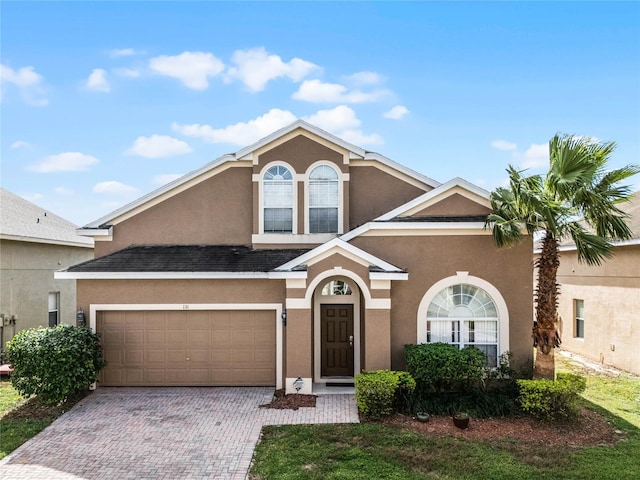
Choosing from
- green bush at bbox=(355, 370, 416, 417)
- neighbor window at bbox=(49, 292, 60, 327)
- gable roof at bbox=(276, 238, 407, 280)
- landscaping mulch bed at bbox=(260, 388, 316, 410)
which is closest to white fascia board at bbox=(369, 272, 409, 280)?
gable roof at bbox=(276, 238, 407, 280)

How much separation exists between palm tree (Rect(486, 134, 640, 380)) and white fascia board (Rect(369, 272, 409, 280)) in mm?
3439

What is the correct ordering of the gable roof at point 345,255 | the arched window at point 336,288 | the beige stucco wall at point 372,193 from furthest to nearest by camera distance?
the beige stucco wall at point 372,193 < the arched window at point 336,288 < the gable roof at point 345,255

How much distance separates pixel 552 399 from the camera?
10617mm

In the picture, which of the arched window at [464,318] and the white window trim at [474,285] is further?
the arched window at [464,318]

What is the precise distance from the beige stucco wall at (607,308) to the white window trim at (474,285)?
20.3 feet

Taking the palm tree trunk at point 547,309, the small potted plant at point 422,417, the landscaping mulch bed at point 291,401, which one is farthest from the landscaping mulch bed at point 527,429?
the landscaping mulch bed at point 291,401

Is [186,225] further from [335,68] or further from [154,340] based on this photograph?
[335,68]

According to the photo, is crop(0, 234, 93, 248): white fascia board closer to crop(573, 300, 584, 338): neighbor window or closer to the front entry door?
the front entry door

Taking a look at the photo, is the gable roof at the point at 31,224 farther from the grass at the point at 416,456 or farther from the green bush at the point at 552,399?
the green bush at the point at 552,399

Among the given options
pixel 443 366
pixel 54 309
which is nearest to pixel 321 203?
pixel 443 366

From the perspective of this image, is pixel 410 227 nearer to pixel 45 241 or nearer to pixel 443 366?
pixel 443 366

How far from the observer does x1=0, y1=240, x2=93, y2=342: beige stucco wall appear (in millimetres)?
16297

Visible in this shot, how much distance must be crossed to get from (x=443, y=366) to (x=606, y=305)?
9365 millimetres

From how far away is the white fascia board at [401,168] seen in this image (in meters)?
14.9
